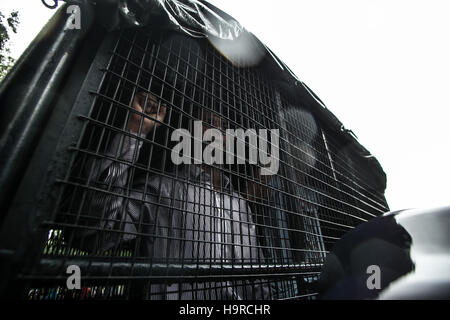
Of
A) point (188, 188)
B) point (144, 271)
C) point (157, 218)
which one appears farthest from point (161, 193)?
point (144, 271)

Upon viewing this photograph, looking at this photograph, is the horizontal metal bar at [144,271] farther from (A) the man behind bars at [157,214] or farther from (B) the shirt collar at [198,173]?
(B) the shirt collar at [198,173]

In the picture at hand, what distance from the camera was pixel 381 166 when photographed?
3789 millimetres

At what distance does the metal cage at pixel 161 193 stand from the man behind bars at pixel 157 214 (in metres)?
0.01

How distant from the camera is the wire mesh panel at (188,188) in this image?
26.8 inches

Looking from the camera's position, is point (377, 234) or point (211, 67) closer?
point (377, 234)

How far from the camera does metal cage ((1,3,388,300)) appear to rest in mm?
578

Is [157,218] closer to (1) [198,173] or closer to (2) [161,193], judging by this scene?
(1) [198,173]

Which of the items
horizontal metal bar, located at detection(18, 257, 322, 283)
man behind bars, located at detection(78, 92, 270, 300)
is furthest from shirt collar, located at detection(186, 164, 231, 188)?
horizontal metal bar, located at detection(18, 257, 322, 283)

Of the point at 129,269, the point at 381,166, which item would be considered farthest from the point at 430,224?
the point at 381,166

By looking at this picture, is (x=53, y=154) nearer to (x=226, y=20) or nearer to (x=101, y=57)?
(x=101, y=57)

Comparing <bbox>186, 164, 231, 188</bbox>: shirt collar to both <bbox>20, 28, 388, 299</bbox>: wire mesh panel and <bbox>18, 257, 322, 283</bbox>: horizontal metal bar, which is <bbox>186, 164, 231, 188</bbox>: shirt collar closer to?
<bbox>20, 28, 388, 299</bbox>: wire mesh panel

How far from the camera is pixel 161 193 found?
1.37m
